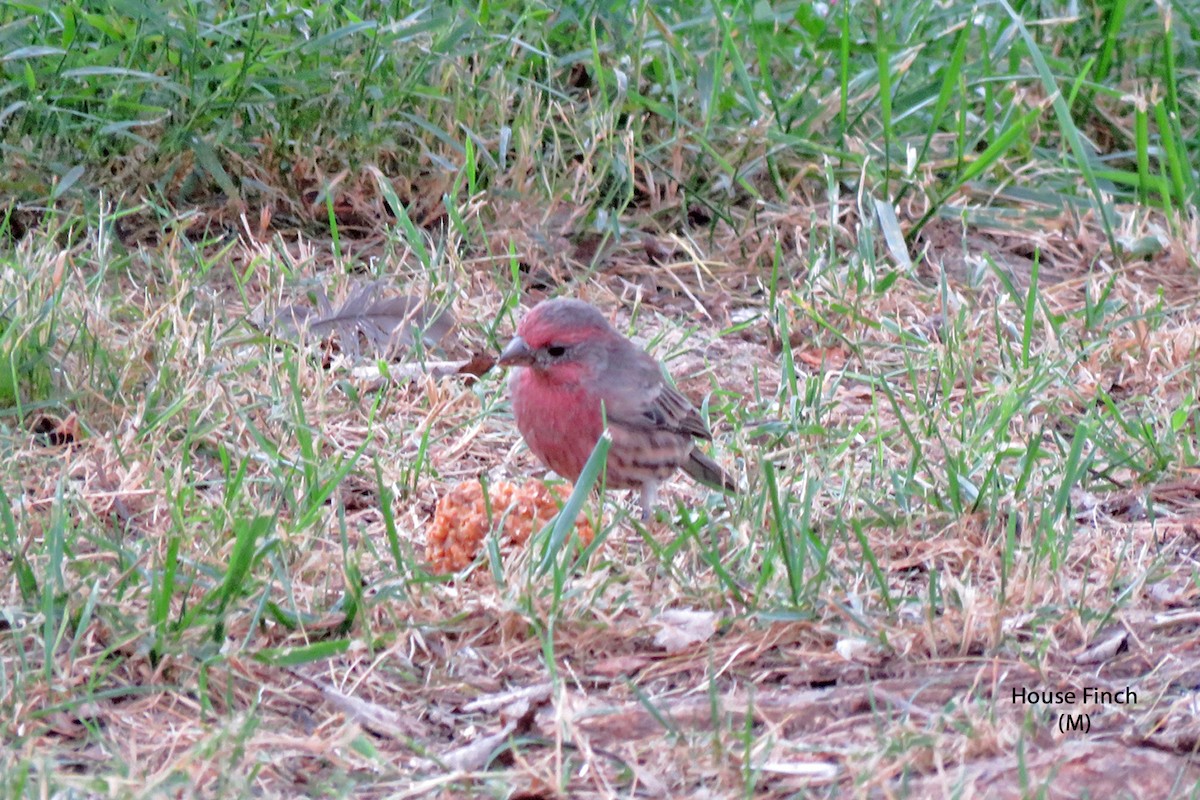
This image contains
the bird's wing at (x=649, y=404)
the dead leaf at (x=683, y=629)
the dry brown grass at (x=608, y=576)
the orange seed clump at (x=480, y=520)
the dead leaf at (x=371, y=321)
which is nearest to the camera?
the dry brown grass at (x=608, y=576)

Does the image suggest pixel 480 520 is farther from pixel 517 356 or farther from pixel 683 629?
pixel 517 356

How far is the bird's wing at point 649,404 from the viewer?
4.83 metres

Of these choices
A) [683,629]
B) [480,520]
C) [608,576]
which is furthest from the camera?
[480,520]

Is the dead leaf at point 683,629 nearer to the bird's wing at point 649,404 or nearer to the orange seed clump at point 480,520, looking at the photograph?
the orange seed clump at point 480,520

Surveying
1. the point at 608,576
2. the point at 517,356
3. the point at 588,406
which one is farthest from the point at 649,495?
the point at 608,576

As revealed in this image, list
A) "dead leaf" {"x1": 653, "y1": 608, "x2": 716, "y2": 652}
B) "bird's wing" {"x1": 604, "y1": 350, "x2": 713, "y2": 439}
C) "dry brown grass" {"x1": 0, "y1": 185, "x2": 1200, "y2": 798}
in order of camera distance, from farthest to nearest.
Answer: "bird's wing" {"x1": 604, "y1": 350, "x2": 713, "y2": 439}, "dead leaf" {"x1": 653, "y1": 608, "x2": 716, "y2": 652}, "dry brown grass" {"x1": 0, "y1": 185, "x2": 1200, "y2": 798}

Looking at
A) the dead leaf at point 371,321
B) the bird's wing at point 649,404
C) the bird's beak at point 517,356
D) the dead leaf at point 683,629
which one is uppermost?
the bird's beak at point 517,356

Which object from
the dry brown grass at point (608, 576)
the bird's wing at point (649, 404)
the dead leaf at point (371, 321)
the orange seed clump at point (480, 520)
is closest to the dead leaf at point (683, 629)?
the dry brown grass at point (608, 576)

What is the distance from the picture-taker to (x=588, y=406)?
478 centimetres

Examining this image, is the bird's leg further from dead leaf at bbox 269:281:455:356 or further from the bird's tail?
dead leaf at bbox 269:281:455:356

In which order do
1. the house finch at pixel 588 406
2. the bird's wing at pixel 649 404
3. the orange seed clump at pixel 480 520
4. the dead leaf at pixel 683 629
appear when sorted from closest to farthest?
the dead leaf at pixel 683 629, the orange seed clump at pixel 480 520, the house finch at pixel 588 406, the bird's wing at pixel 649 404

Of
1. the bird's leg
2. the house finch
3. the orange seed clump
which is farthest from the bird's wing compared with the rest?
the orange seed clump

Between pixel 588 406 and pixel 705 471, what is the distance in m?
0.42

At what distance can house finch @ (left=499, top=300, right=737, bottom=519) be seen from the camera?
15.4 ft
